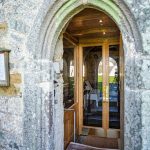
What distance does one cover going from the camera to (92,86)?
15.4ft

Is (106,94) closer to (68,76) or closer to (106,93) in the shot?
(106,93)

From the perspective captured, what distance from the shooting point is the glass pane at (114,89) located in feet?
14.6

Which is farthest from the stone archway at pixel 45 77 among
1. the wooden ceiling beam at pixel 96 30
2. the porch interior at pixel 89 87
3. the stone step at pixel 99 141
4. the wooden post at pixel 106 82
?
the wooden post at pixel 106 82

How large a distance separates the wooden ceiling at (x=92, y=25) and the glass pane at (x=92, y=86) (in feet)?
1.39

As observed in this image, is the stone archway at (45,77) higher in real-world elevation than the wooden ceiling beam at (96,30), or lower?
lower

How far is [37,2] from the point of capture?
2.07 m

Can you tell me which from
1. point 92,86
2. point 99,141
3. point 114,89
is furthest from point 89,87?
point 99,141

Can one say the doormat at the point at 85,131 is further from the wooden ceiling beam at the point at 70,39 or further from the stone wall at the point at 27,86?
the stone wall at the point at 27,86

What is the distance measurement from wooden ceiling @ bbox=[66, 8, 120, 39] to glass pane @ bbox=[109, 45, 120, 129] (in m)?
0.42

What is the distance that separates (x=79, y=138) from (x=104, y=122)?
65 cm

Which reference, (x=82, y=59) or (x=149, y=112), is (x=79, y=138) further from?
(x=149, y=112)

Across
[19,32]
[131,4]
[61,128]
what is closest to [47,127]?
[61,128]

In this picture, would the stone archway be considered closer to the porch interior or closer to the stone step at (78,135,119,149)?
the porch interior

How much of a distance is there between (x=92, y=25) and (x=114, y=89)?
62.4 inches
